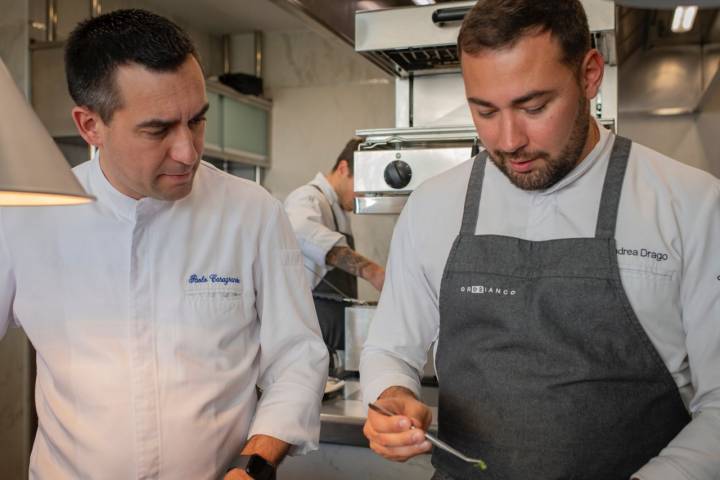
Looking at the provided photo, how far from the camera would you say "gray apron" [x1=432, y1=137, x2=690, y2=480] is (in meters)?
1.25

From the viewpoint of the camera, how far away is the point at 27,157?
0.71 meters

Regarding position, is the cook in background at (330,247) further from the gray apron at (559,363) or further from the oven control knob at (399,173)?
the gray apron at (559,363)

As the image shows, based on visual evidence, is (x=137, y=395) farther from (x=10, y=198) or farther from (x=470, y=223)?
(x=470, y=223)

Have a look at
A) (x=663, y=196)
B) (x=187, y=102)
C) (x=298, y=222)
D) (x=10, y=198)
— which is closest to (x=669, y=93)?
(x=298, y=222)

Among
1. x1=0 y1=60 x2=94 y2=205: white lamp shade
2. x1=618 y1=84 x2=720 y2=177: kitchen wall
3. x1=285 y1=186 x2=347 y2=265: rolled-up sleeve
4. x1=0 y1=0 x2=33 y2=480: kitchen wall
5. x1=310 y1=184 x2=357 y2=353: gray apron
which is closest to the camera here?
x1=0 y1=60 x2=94 y2=205: white lamp shade

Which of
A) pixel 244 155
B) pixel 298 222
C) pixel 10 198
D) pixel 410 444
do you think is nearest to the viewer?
pixel 10 198

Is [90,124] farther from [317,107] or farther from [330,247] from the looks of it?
[317,107]

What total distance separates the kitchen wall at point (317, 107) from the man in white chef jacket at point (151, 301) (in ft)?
12.9

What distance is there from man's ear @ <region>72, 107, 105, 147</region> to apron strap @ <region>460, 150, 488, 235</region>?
0.68 m

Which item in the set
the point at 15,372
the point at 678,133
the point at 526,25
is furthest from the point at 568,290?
the point at 678,133

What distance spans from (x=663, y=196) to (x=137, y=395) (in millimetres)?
986

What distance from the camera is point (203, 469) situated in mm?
1452

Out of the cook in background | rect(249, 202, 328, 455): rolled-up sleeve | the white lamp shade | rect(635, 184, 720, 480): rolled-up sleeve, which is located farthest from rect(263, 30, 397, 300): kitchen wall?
the white lamp shade

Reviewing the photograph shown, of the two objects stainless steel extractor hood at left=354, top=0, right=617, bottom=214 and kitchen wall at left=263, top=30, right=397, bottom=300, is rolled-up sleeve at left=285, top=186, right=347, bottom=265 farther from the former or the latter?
kitchen wall at left=263, top=30, right=397, bottom=300
